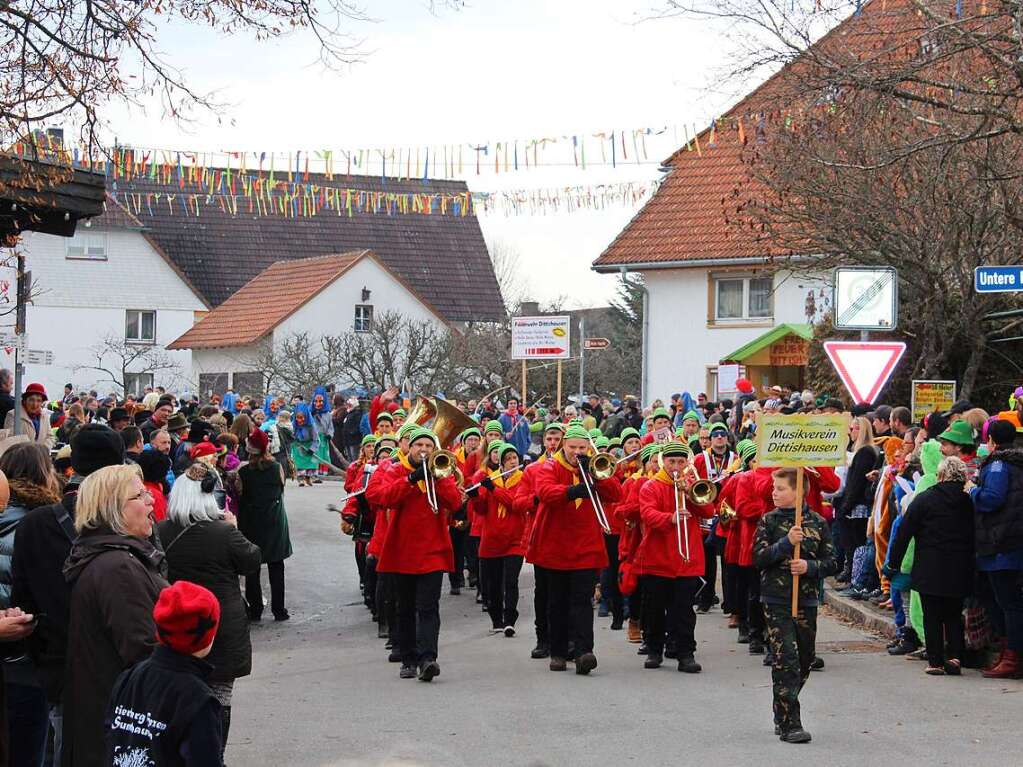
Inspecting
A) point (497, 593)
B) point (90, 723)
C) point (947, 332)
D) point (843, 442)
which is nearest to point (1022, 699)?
point (843, 442)

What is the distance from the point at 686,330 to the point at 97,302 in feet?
87.4

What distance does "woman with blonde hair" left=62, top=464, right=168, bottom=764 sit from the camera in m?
5.96

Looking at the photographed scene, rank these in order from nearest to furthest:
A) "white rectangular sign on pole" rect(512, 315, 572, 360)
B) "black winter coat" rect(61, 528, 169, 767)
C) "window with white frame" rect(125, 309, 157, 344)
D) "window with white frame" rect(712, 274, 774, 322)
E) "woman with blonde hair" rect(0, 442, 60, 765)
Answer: "black winter coat" rect(61, 528, 169, 767)
"woman with blonde hair" rect(0, 442, 60, 765)
"white rectangular sign on pole" rect(512, 315, 572, 360)
"window with white frame" rect(712, 274, 774, 322)
"window with white frame" rect(125, 309, 157, 344)

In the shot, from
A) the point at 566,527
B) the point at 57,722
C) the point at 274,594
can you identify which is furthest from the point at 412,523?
the point at 57,722

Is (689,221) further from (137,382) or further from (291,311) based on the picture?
(137,382)

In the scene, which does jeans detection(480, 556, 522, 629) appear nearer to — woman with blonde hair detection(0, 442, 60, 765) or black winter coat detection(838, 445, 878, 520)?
black winter coat detection(838, 445, 878, 520)

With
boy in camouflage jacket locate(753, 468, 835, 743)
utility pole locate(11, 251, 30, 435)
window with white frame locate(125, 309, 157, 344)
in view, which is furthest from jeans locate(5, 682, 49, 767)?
window with white frame locate(125, 309, 157, 344)

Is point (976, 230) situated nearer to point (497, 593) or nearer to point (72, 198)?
point (497, 593)

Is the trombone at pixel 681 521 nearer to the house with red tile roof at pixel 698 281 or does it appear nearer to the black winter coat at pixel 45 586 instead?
the black winter coat at pixel 45 586

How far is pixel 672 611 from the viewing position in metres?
12.4

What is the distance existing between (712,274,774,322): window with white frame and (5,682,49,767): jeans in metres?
30.9

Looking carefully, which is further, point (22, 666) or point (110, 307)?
point (110, 307)

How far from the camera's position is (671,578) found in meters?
12.4

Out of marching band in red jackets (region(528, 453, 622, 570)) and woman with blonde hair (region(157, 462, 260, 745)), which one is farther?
marching band in red jackets (region(528, 453, 622, 570))
